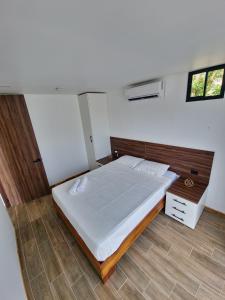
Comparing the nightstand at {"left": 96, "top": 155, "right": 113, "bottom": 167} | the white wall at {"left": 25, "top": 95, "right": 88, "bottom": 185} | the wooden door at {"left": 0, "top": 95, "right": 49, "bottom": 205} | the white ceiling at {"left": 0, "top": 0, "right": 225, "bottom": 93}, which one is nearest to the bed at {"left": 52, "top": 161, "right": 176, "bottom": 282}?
the nightstand at {"left": 96, "top": 155, "right": 113, "bottom": 167}

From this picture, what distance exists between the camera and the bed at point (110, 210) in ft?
4.77

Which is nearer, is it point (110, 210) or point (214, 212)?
point (110, 210)

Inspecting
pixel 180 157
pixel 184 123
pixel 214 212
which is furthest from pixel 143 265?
pixel 184 123

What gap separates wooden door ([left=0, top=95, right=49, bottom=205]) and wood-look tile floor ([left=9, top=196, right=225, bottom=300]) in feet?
3.14

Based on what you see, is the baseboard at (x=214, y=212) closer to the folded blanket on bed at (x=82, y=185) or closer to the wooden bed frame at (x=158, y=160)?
the wooden bed frame at (x=158, y=160)

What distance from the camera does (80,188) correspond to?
7.32ft

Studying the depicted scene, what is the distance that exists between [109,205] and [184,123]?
186cm

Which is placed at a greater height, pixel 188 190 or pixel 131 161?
pixel 131 161

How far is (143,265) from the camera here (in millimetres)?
1638

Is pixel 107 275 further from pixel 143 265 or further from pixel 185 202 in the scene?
pixel 185 202

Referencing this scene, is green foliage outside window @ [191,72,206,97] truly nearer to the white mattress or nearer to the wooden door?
the white mattress

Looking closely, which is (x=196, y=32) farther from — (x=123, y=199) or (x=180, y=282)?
(x=180, y=282)

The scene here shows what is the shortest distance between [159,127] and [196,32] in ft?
5.87

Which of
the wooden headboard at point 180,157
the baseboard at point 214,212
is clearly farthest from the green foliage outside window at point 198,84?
the baseboard at point 214,212
